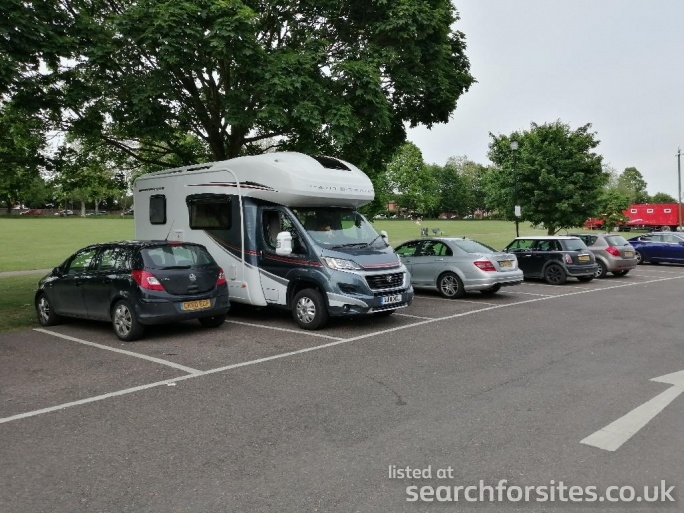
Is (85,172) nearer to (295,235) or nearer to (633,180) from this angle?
(295,235)

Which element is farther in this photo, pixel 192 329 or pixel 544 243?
pixel 544 243

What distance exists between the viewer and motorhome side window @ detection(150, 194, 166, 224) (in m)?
12.2

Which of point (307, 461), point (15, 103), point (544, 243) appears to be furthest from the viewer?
point (544, 243)

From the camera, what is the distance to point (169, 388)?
6.19 metres

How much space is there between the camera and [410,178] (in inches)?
3597

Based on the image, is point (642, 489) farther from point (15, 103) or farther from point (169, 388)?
point (15, 103)

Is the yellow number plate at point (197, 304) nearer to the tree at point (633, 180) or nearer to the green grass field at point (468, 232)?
the green grass field at point (468, 232)

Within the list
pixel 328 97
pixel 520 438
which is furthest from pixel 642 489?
pixel 328 97

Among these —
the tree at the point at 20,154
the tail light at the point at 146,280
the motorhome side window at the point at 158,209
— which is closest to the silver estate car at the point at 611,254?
the motorhome side window at the point at 158,209

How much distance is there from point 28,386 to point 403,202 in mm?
88956

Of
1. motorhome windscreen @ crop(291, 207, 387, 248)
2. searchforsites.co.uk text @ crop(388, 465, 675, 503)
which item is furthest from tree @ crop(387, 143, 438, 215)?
searchforsites.co.uk text @ crop(388, 465, 675, 503)

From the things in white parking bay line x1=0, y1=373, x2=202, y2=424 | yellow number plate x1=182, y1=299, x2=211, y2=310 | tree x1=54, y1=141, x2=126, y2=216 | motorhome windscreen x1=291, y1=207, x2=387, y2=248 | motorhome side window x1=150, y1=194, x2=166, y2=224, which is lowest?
white parking bay line x1=0, y1=373, x2=202, y2=424

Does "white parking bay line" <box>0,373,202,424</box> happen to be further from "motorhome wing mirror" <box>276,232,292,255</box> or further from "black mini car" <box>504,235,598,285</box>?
"black mini car" <box>504,235,598,285</box>

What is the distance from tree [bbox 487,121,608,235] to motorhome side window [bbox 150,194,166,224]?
20.8 metres
